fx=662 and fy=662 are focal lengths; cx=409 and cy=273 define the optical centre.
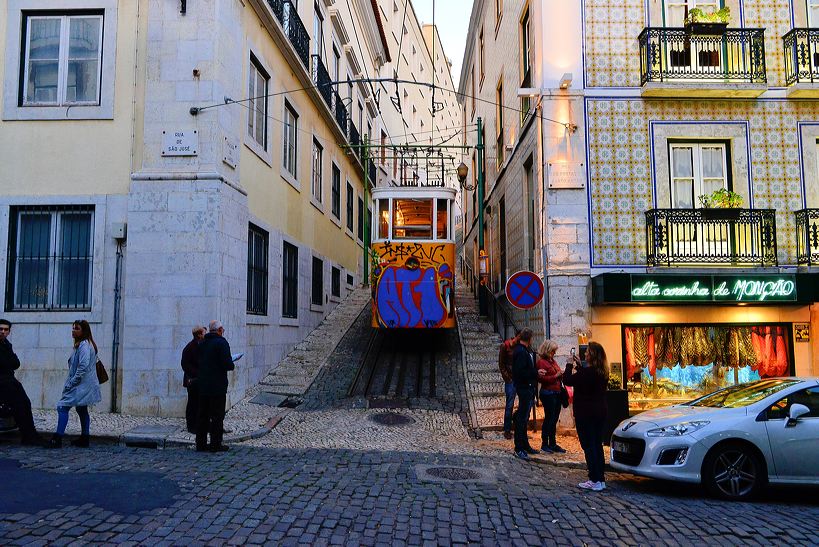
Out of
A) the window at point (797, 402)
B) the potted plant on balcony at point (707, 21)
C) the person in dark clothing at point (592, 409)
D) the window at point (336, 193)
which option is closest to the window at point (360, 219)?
the window at point (336, 193)

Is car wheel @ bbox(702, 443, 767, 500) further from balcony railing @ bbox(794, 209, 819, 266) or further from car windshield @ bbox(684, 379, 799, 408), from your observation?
balcony railing @ bbox(794, 209, 819, 266)

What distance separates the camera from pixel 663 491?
7.24 meters

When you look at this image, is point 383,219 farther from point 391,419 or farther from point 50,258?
point 50,258

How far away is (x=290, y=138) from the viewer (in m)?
16.2

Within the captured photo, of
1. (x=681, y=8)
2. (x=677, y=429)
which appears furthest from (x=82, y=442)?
(x=681, y=8)

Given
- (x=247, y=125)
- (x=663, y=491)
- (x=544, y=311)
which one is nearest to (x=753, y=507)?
(x=663, y=491)

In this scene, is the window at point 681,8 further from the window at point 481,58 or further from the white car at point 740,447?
the window at point 481,58

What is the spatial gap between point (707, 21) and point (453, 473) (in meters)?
9.82

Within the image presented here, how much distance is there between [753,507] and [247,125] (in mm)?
10451

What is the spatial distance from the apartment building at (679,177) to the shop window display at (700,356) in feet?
0.08

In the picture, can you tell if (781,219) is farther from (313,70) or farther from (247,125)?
(313,70)

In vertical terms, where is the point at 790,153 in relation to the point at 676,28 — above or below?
below

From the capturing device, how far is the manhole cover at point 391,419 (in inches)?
431

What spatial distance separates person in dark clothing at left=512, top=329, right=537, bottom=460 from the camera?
9.05 meters
